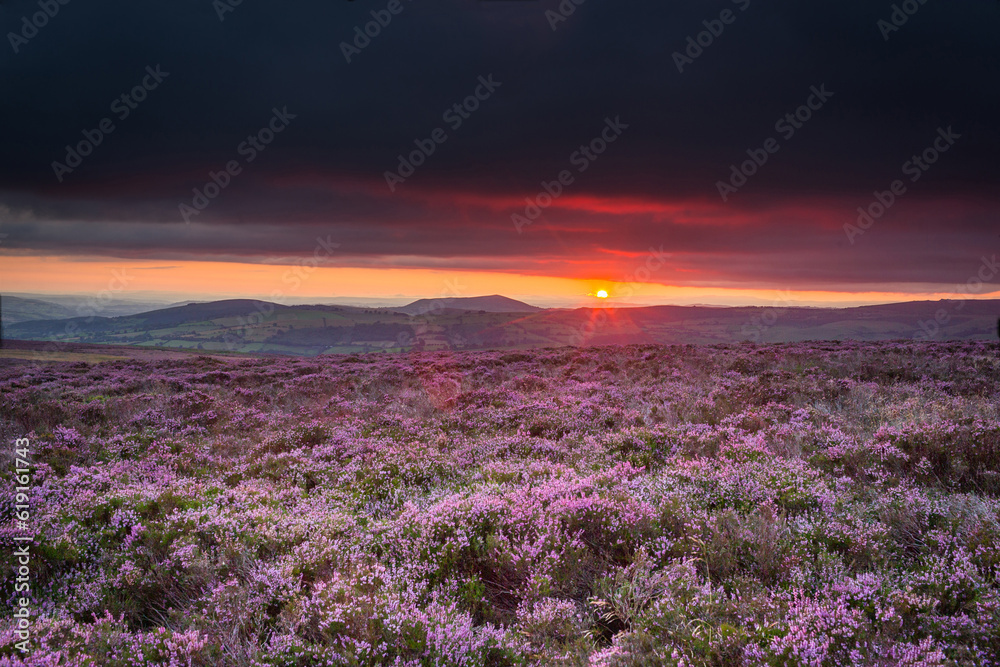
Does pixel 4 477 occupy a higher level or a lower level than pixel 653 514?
lower

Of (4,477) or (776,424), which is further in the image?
(776,424)

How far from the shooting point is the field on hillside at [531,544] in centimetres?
332

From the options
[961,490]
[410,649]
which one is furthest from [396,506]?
[961,490]

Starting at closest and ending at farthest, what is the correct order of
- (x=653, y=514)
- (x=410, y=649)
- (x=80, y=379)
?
(x=410, y=649)
(x=653, y=514)
(x=80, y=379)

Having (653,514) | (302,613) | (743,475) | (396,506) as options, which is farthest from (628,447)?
(302,613)

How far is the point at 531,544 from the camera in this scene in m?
4.76

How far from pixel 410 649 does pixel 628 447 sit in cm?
630

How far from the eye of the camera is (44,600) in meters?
4.30

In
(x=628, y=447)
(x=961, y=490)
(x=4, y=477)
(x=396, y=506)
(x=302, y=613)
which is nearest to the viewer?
(x=302, y=613)

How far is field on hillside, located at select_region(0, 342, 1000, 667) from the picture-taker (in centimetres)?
332

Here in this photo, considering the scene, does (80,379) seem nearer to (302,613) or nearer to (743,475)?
(302,613)

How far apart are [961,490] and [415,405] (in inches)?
472

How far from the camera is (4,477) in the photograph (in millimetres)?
7398

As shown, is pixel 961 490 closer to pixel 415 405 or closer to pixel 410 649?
pixel 410 649
